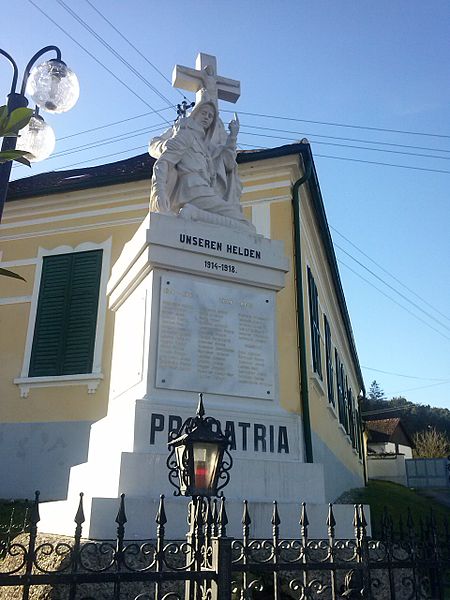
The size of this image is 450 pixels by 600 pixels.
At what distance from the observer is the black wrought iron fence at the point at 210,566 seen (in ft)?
8.42

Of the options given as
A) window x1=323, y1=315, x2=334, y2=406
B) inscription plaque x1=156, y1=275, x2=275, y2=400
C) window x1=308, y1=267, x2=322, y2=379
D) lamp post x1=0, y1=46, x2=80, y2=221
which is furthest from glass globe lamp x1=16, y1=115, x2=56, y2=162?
window x1=323, y1=315, x2=334, y2=406

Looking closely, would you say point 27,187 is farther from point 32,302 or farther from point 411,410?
point 411,410

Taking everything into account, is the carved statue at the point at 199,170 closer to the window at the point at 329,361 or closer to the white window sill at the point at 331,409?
the white window sill at the point at 331,409

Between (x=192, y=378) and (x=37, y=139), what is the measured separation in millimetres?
2490

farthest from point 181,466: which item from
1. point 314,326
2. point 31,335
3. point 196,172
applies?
point 314,326

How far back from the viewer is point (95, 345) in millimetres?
10961

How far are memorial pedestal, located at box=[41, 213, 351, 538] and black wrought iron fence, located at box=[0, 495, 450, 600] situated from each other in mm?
570

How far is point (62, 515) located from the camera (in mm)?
4566

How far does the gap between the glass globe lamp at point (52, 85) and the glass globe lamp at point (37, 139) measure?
15cm

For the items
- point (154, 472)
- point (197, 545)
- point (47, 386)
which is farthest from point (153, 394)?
point (47, 386)

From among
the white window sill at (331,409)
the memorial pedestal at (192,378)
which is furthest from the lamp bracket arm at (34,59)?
the white window sill at (331,409)

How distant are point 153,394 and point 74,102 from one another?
267cm

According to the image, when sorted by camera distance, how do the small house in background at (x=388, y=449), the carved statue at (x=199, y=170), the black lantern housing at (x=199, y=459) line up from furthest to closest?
the small house in background at (x=388, y=449), the carved statue at (x=199, y=170), the black lantern housing at (x=199, y=459)

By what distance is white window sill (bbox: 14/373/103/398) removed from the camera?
10.6 m
